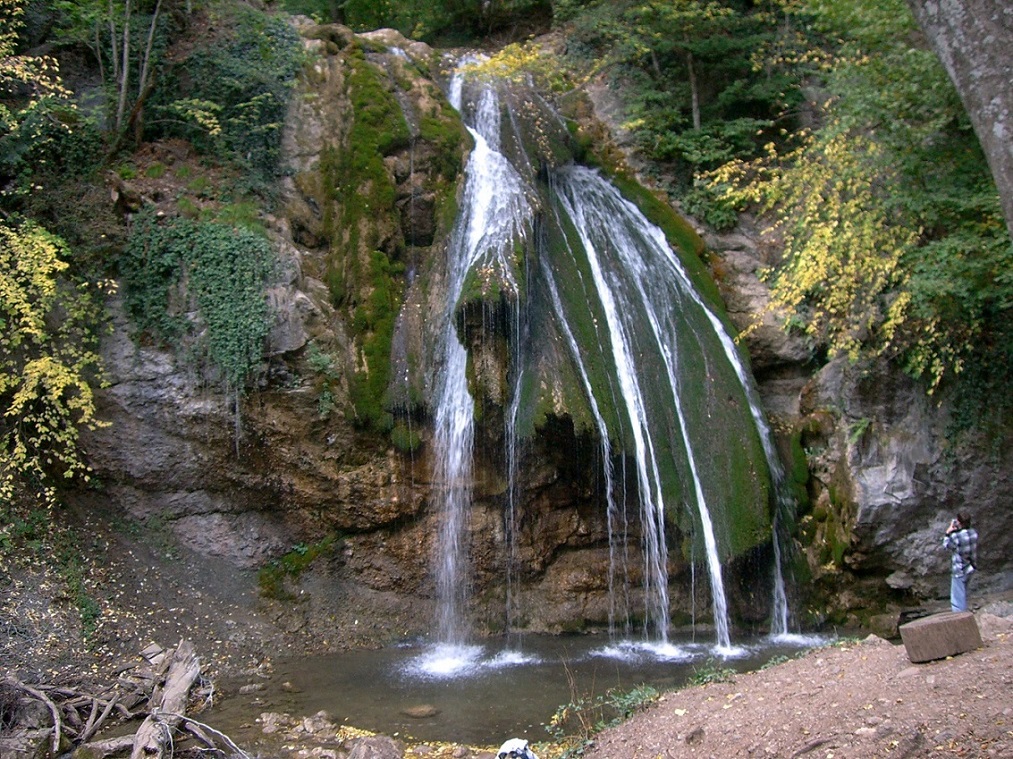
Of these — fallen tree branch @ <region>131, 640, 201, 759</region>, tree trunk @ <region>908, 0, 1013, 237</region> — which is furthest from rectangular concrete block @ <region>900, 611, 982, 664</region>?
fallen tree branch @ <region>131, 640, 201, 759</region>

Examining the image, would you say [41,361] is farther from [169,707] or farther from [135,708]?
[169,707]

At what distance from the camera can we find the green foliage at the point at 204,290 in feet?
32.8

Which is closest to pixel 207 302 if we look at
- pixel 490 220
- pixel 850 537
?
Result: pixel 490 220

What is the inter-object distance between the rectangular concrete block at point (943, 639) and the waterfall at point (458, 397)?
559 centimetres

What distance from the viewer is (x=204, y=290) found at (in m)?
10.2

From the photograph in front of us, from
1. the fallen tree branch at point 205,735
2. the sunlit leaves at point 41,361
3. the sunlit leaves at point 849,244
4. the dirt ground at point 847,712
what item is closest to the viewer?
the dirt ground at point 847,712

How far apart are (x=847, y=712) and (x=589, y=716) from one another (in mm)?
2681

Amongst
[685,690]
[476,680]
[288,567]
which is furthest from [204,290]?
[685,690]

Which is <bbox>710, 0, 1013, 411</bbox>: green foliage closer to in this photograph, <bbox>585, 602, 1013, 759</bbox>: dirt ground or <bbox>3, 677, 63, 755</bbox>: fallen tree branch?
<bbox>585, 602, 1013, 759</bbox>: dirt ground

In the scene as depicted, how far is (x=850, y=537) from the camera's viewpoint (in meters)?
10.8

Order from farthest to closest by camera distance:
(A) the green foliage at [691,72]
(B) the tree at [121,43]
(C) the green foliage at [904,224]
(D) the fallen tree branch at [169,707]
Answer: (A) the green foliage at [691,72], (B) the tree at [121,43], (C) the green foliage at [904,224], (D) the fallen tree branch at [169,707]

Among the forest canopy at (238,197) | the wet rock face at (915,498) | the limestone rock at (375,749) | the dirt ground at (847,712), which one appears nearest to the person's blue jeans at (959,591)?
the dirt ground at (847,712)

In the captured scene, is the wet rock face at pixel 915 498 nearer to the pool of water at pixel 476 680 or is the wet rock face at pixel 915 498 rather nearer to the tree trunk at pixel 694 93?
the pool of water at pixel 476 680

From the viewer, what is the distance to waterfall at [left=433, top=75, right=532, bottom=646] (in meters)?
10.3
